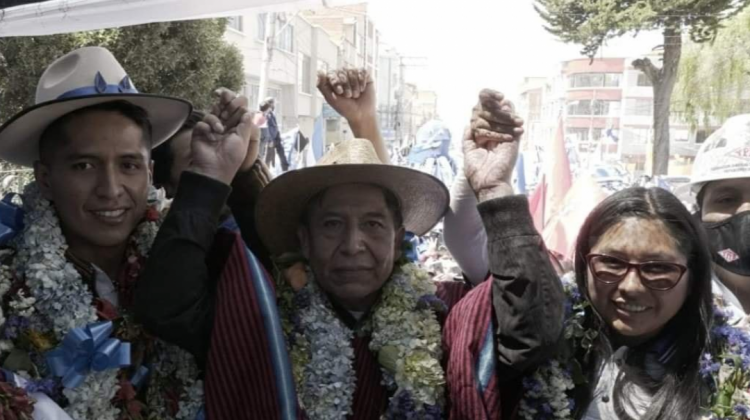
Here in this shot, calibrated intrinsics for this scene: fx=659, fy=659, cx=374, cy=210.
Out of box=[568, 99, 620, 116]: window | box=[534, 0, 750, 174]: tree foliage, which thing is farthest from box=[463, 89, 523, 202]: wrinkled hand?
box=[568, 99, 620, 116]: window

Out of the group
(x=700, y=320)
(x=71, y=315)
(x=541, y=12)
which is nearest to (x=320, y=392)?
(x=71, y=315)

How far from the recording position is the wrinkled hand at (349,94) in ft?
8.35

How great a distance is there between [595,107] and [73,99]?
201 feet

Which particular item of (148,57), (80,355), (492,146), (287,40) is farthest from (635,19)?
(287,40)

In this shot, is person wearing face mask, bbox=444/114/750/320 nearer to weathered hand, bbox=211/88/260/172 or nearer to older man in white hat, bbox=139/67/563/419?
older man in white hat, bbox=139/67/563/419

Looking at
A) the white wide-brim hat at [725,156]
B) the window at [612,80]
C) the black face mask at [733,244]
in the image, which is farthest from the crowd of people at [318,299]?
the window at [612,80]

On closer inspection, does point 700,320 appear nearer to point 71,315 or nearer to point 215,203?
point 215,203

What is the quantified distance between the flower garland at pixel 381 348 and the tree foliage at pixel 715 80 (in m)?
21.9

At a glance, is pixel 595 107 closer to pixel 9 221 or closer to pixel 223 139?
pixel 223 139

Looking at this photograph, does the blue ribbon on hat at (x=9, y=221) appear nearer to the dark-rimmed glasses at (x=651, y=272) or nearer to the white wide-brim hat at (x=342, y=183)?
the white wide-brim hat at (x=342, y=183)

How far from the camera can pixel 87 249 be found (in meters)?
1.96

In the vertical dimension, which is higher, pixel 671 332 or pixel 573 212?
pixel 671 332

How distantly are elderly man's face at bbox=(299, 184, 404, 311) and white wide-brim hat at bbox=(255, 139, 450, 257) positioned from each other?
0.06m

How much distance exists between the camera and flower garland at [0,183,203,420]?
5.74ft
